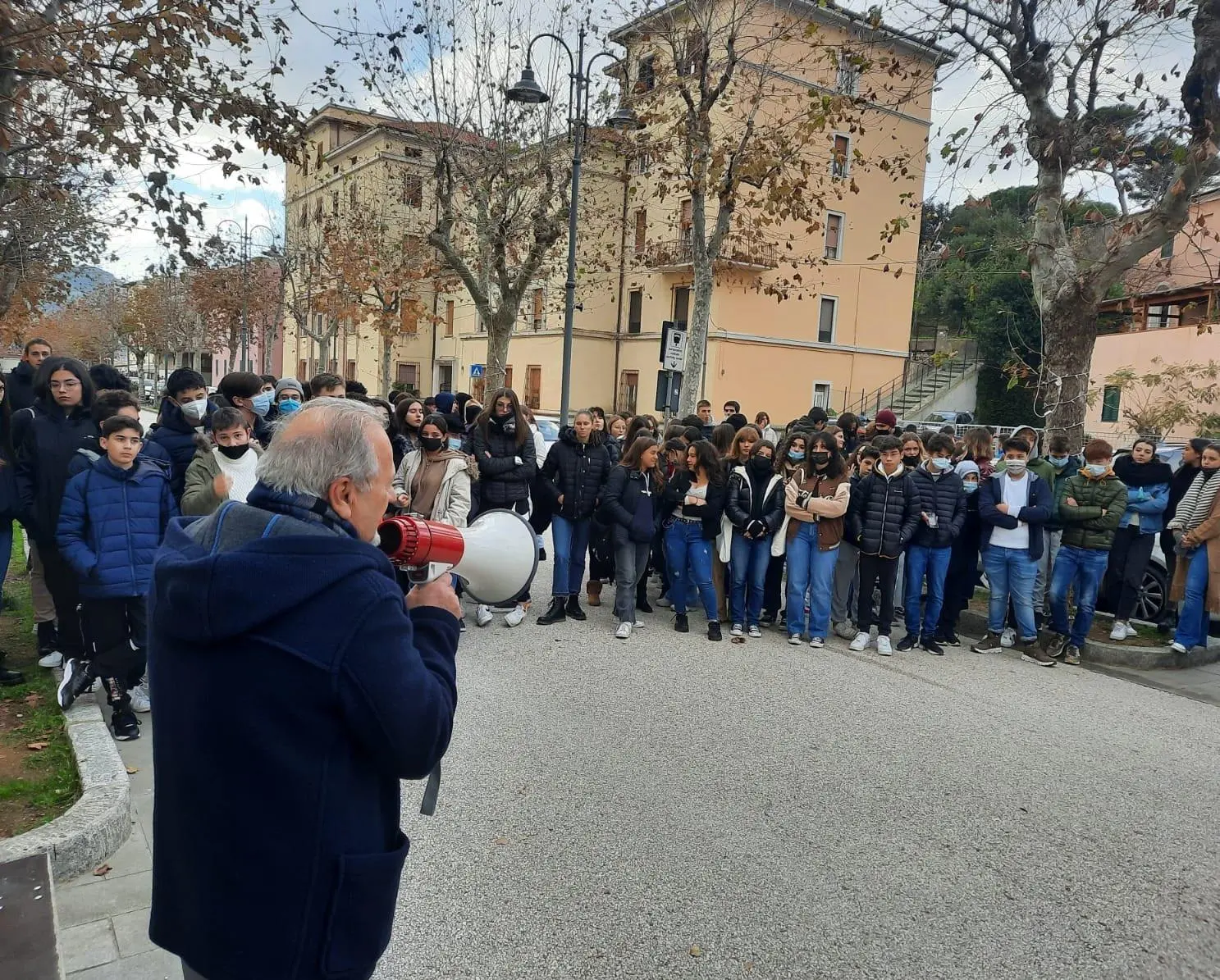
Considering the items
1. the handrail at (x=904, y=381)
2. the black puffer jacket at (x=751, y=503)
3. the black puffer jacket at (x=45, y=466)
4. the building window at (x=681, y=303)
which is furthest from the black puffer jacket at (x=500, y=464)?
the handrail at (x=904, y=381)

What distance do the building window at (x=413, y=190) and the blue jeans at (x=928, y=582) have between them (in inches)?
650

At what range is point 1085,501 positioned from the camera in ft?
25.6

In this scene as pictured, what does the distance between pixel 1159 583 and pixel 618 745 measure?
675 centimetres

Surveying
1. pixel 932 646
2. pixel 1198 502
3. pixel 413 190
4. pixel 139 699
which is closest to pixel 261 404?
pixel 139 699

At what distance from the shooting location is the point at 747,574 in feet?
27.3

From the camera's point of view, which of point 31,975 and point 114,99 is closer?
point 31,975

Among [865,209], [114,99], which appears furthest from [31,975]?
[865,209]

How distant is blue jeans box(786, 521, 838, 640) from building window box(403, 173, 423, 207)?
1606 cm

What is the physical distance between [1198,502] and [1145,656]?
58.5 inches

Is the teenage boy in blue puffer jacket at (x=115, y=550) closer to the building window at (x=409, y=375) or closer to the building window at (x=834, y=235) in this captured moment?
the building window at (x=834, y=235)

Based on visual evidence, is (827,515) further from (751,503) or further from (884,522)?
(751,503)

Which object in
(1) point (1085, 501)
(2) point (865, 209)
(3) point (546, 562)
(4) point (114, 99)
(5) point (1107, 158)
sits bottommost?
(3) point (546, 562)

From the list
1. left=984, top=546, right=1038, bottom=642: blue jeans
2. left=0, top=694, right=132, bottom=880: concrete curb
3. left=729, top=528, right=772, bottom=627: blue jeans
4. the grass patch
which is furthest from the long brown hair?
left=984, top=546, right=1038, bottom=642: blue jeans

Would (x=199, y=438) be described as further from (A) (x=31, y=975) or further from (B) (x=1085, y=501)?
(B) (x=1085, y=501)
